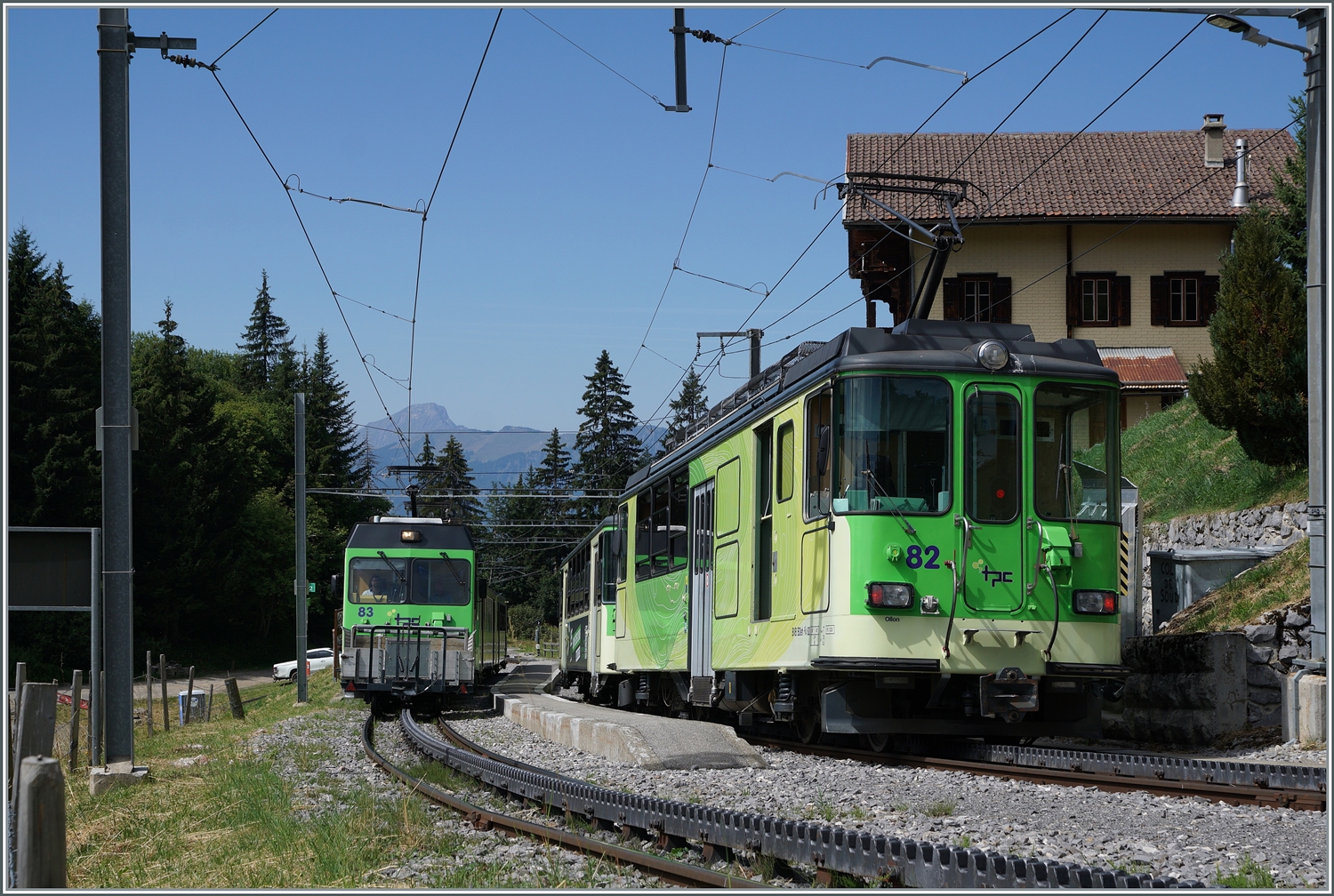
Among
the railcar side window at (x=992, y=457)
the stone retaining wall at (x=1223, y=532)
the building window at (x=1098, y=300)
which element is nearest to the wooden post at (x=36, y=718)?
the railcar side window at (x=992, y=457)

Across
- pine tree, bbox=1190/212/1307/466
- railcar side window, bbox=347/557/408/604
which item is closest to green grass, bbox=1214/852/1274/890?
pine tree, bbox=1190/212/1307/466

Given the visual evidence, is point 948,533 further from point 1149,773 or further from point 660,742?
point 660,742

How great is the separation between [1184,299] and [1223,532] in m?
18.5

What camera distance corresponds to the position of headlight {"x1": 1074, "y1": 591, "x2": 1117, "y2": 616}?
10164 millimetres

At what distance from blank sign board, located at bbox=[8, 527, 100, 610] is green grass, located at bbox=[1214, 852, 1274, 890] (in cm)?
847

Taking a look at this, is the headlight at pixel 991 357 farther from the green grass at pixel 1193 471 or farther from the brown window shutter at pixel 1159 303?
the brown window shutter at pixel 1159 303

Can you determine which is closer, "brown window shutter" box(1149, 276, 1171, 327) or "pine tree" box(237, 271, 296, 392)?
"brown window shutter" box(1149, 276, 1171, 327)

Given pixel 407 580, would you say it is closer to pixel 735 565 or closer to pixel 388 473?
pixel 388 473

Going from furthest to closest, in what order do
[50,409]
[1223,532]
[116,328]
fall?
[50,409] → [1223,532] → [116,328]

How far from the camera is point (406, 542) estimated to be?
22.5m

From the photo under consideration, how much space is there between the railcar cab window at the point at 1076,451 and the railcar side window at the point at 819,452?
64.9 inches

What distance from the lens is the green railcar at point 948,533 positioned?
32.4 feet

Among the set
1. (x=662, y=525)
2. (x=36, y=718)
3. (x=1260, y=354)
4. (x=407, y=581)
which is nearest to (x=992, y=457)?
(x=662, y=525)

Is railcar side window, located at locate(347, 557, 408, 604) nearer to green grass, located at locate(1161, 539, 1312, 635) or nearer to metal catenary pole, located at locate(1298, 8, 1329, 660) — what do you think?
green grass, located at locate(1161, 539, 1312, 635)
